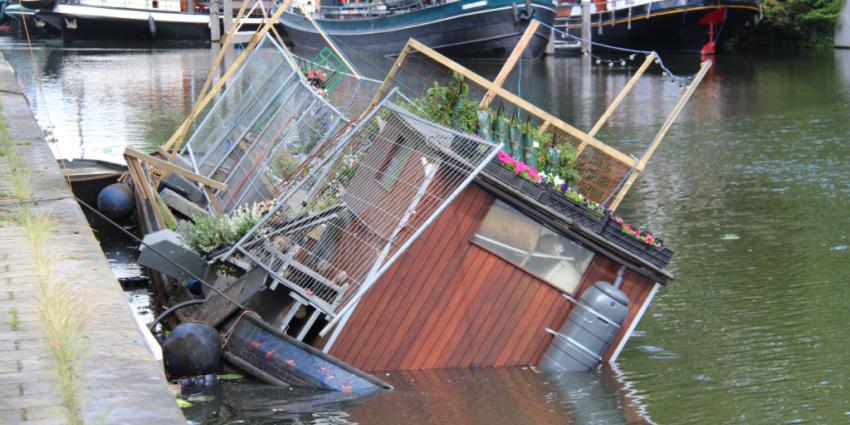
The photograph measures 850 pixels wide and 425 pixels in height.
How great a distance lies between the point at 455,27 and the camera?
56.0 meters

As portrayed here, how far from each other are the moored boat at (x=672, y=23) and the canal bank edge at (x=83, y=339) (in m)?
47.2

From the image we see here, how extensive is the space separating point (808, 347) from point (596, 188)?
3123 mm

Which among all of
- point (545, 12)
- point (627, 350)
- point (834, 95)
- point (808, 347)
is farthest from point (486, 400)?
point (545, 12)

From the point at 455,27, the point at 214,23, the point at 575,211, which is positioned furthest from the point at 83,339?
the point at 214,23

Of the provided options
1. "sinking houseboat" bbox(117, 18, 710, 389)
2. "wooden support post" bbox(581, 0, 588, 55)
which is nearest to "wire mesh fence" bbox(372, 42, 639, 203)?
"sinking houseboat" bbox(117, 18, 710, 389)

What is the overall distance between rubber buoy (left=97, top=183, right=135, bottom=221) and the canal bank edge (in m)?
6.20

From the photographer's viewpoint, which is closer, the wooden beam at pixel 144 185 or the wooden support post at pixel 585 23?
the wooden beam at pixel 144 185

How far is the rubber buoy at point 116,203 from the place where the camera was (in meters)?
18.7

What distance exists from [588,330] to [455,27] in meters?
44.2

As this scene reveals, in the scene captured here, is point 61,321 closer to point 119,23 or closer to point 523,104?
point 523,104

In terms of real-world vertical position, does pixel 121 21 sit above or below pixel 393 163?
below

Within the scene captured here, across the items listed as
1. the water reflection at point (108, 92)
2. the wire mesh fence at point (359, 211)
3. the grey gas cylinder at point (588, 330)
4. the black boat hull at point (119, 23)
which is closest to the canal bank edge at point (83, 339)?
→ the wire mesh fence at point (359, 211)

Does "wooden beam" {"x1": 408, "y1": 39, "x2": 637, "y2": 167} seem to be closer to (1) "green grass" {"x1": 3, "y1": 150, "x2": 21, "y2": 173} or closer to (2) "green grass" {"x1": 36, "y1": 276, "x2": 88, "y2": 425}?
(1) "green grass" {"x1": 3, "y1": 150, "x2": 21, "y2": 173}

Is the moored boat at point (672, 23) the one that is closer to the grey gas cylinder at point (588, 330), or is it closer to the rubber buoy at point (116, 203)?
the rubber buoy at point (116, 203)
